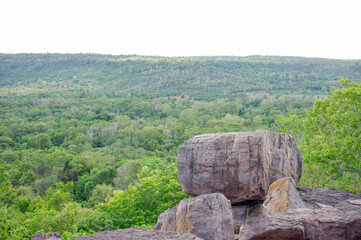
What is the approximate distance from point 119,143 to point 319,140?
49487mm

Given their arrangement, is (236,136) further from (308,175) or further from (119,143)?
(119,143)

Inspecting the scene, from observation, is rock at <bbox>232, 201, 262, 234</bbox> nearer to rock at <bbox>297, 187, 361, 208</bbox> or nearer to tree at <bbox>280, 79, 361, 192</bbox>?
rock at <bbox>297, 187, 361, 208</bbox>

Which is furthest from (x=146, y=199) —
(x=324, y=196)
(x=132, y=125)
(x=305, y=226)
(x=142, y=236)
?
(x=132, y=125)

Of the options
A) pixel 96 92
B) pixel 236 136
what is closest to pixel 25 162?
pixel 236 136

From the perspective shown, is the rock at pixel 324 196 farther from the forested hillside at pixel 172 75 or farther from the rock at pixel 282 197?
the forested hillside at pixel 172 75

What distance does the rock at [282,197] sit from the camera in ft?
32.7

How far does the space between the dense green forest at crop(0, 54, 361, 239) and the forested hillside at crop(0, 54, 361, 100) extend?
25.9 inches

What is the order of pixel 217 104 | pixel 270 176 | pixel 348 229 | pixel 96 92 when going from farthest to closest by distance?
pixel 96 92
pixel 217 104
pixel 270 176
pixel 348 229

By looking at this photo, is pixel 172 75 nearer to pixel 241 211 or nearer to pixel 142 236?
pixel 241 211

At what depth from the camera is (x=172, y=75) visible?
502 feet

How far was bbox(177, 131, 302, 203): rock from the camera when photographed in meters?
9.51

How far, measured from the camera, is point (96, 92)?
141m

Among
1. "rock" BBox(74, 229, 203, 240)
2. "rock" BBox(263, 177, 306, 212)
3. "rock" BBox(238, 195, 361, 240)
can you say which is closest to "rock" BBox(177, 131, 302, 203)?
"rock" BBox(263, 177, 306, 212)

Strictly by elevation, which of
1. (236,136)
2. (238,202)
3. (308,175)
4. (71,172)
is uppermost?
(236,136)
